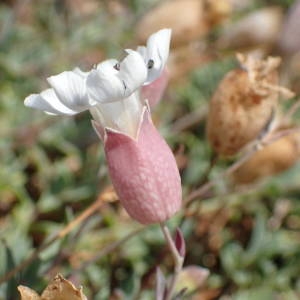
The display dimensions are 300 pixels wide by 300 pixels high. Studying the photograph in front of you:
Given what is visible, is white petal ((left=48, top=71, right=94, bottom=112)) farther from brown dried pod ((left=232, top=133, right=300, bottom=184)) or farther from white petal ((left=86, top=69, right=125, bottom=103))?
brown dried pod ((left=232, top=133, right=300, bottom=184))

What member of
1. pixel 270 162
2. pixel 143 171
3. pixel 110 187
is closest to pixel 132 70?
pixel 143 171

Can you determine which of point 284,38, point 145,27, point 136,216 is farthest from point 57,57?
point 136,216

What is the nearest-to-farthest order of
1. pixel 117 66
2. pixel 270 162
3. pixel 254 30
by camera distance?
pixel 117 66 < pixel 270 162 < pixel 254 30

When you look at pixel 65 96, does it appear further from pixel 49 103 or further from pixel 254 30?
pixel 254 30

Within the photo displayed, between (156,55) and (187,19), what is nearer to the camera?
(156,55)

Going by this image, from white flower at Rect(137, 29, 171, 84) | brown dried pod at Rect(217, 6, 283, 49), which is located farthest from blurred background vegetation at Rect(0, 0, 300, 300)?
white flower at Rect(137, 29, 171, 84)

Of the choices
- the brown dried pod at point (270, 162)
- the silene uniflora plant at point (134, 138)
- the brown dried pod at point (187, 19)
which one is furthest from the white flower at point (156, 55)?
the brown dried pod at point (187, 19)
